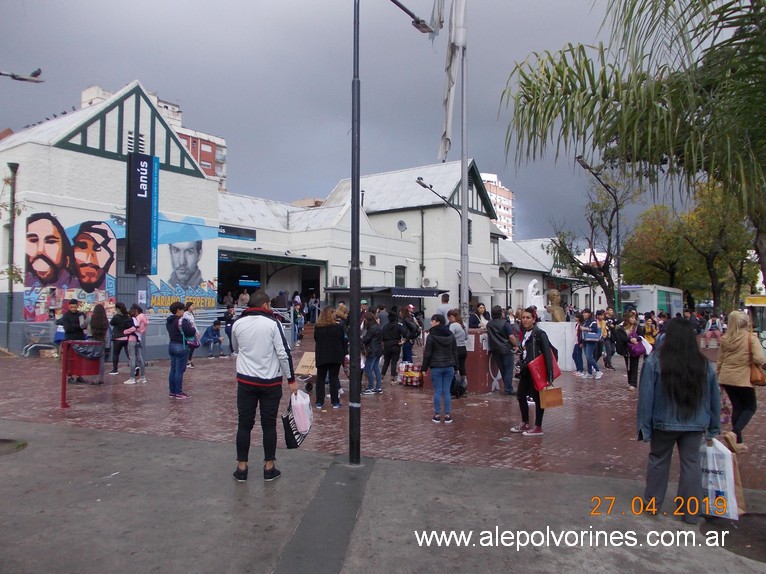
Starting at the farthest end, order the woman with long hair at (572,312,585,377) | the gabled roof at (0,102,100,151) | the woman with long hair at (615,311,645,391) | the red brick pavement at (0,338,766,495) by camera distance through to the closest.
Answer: the gabled roof at (0,102,100,151) → the woman with long hair at (572,312,585,377) → the woman with long hair at (615,311,645,391) → the red brick pavement at (0,338,766,495)

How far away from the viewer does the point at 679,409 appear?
192 inches

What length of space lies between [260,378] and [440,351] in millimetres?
3754

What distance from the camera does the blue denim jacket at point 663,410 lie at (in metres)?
4.86

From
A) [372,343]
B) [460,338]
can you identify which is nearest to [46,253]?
[372,343]

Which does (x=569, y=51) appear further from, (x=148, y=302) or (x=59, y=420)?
(x=148, y=302)

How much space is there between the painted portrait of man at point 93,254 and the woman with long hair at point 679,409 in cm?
1921

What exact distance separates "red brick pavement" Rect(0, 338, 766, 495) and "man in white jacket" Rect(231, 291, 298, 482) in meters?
1.29

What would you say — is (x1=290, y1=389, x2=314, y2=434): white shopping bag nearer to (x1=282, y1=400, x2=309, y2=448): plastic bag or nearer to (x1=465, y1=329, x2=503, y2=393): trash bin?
(x1=282, y1=400, x2=309, y2=448): plastic bag

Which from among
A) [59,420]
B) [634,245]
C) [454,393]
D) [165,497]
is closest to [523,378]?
[454,393]

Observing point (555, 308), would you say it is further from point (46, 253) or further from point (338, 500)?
point (46, 253)

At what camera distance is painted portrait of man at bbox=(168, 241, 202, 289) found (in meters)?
22.9

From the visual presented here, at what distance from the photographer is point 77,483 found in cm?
570

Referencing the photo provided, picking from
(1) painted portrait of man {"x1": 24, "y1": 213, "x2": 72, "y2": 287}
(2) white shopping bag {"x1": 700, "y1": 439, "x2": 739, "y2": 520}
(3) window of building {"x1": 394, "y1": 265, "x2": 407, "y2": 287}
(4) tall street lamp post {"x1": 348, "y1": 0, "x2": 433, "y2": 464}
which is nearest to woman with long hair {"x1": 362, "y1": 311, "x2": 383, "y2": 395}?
(4) tall street lamp post {"x1": 348, "y1": 0, "x2": 433, "y2": 464}

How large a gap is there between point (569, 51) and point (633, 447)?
5.08 m
